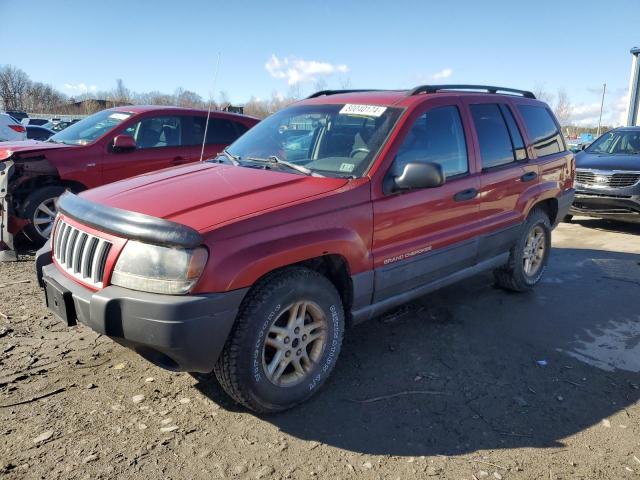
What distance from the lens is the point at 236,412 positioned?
3.04m

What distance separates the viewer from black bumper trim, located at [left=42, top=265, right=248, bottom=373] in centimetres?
250

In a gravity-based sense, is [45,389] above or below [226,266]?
below

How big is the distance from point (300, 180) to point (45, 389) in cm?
207

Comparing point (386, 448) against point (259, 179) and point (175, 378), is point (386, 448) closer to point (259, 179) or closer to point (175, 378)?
point (175, 378)

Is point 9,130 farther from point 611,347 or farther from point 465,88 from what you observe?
point 611,347

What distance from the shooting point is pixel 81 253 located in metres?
2.92

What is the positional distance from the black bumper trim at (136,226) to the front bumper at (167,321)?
0.91ft

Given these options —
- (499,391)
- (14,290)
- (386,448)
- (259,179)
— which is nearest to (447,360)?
(499,391)

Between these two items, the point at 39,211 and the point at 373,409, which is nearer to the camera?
the point at 373,409

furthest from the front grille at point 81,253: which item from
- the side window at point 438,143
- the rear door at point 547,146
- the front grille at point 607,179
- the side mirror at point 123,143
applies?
the front grille at point 607,179

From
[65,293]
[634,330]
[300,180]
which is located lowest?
[634,330]

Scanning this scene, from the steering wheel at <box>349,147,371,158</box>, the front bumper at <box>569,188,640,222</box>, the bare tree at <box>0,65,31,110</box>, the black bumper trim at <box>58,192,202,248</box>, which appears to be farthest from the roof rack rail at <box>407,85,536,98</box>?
the bare tree at <box>0,65,31,110</box>

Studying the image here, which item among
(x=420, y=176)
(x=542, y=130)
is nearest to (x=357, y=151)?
(x=420, y=176)

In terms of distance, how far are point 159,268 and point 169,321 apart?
278 mm
